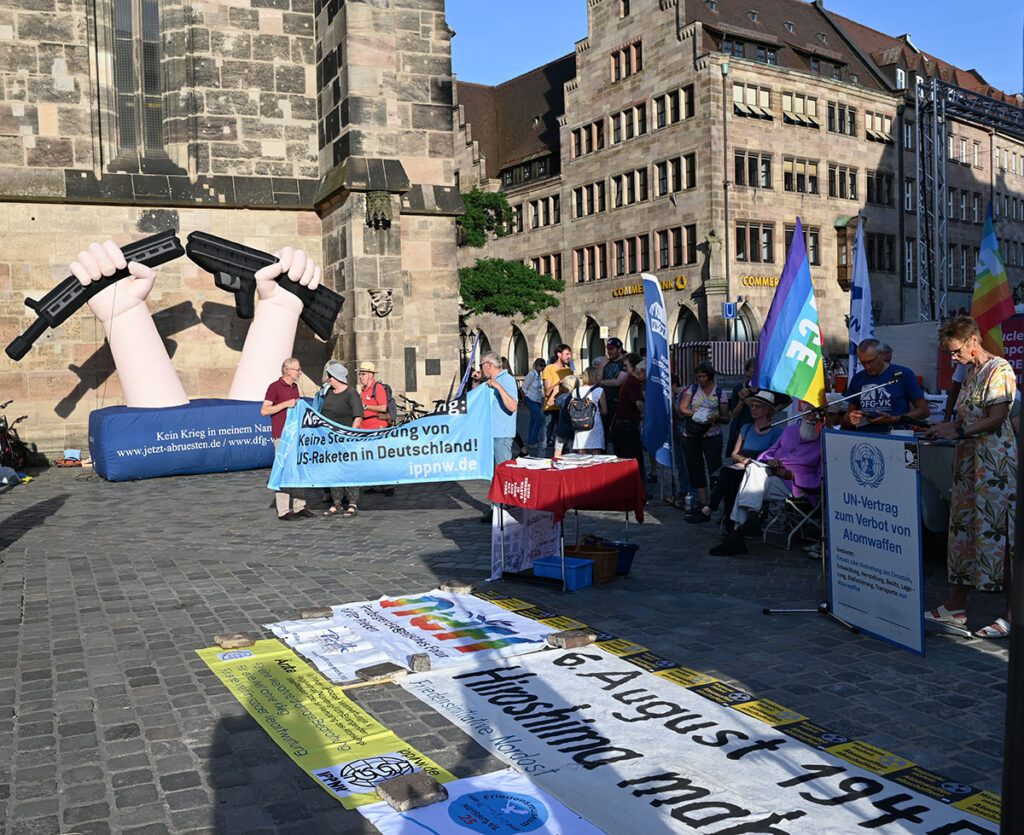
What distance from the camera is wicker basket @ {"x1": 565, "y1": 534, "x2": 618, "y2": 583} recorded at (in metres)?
7.70

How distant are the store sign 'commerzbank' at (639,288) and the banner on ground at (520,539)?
37.2m

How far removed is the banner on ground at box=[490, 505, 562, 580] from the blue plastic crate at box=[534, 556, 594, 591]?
0.92ft

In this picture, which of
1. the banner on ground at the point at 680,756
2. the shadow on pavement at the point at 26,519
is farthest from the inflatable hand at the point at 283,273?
the banner on ground at the point at 680,756

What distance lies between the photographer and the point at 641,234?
1836 inches

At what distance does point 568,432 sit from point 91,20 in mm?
12120

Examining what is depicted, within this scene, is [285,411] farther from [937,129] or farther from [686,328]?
[686,328]

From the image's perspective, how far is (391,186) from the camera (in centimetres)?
1716

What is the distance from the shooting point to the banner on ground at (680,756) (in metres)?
3.74

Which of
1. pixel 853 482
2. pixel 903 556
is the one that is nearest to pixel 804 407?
pixel 853 482

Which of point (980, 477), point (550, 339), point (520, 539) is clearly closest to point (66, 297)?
point (520, 539)

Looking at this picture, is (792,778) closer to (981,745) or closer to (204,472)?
(981,745)

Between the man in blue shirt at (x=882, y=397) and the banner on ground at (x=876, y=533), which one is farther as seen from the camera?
the man in blue shirt at (x=882, y=397)

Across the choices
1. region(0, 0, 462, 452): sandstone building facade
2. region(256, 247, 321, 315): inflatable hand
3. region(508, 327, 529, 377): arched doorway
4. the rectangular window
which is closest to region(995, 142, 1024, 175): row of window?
the rectangular window

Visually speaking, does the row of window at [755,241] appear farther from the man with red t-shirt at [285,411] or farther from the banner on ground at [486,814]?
the banner on ground at [486,814]
